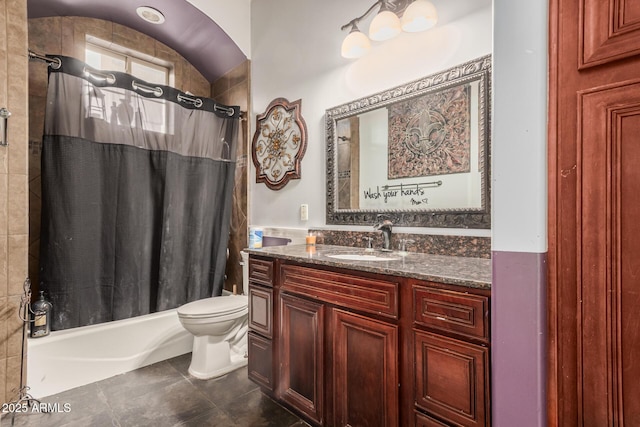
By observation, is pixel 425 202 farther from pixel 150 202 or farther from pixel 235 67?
pixel 235 67

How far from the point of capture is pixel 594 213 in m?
0.72

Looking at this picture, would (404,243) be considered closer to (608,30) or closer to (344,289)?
(344,289)

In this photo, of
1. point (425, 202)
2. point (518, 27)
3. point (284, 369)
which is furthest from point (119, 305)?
point (518, 27)

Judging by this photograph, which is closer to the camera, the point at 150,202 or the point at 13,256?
the point at 13,256

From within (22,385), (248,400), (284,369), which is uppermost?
(284,369)

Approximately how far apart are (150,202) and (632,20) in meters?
2.64

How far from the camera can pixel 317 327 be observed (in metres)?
1.46

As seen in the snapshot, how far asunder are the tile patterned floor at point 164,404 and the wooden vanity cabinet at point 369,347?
13cm

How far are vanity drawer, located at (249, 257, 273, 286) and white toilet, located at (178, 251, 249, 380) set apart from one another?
0.41 m

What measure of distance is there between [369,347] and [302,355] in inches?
16.9

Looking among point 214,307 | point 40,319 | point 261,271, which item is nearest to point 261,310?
point 261,271

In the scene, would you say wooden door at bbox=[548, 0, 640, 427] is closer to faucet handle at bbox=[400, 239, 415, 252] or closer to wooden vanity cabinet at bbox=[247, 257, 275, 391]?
faucet handle at bbox=[400, 239, 415, 252]

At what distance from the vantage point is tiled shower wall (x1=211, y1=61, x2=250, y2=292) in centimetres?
280

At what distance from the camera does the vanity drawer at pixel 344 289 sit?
1.20 meters
